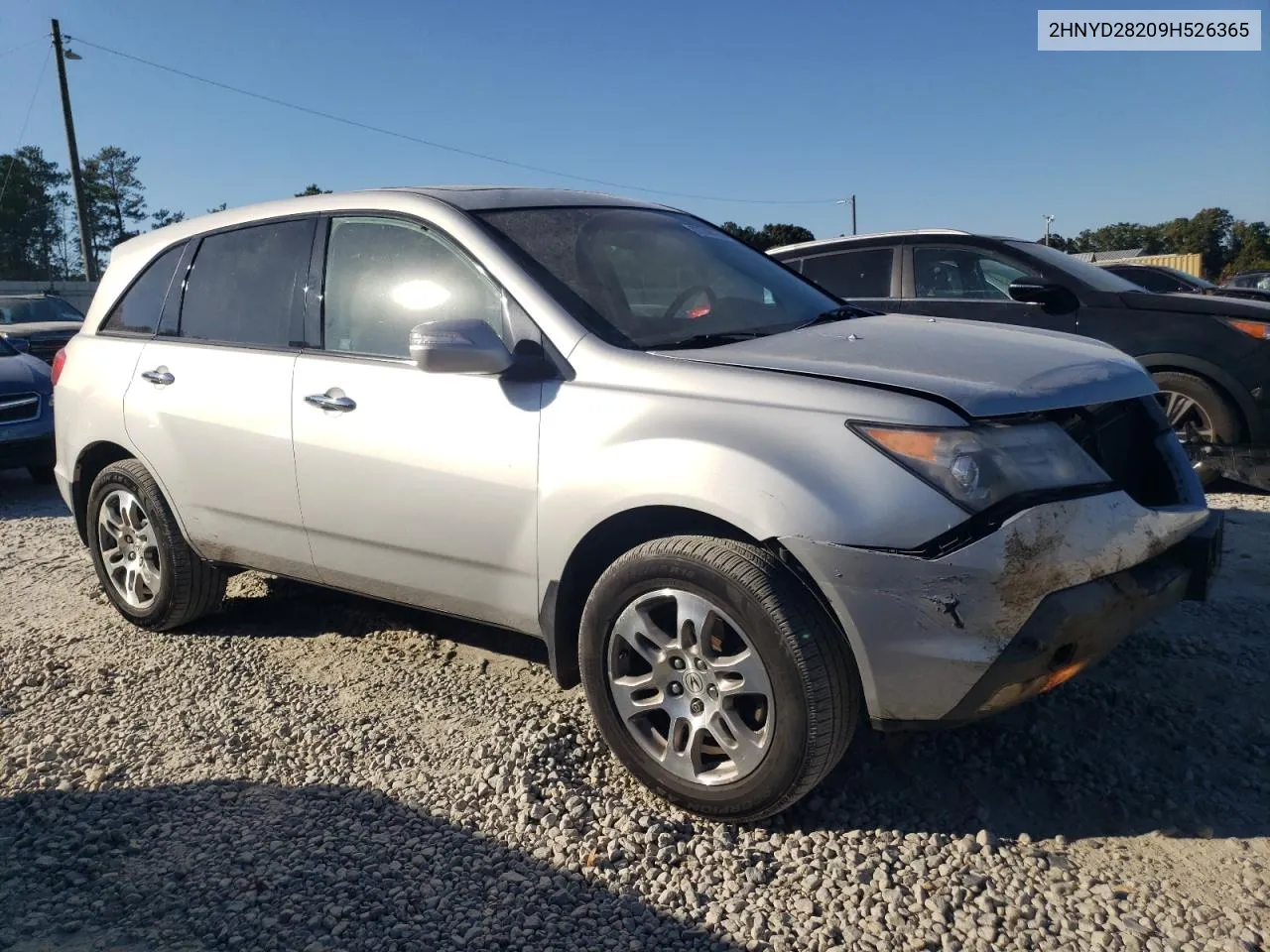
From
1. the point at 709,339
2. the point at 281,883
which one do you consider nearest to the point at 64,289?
the point at 709,339

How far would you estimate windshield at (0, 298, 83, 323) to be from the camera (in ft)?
48.6

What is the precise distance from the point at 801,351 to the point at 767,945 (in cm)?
161

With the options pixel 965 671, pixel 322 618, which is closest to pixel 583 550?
pixel 965 671

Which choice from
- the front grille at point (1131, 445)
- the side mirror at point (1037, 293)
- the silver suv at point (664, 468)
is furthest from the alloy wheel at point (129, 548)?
the side mirror at point (1037, 293)

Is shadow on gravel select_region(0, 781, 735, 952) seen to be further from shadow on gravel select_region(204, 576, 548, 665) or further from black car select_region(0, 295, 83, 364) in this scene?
black car select_region(0, 295, 83, 364)

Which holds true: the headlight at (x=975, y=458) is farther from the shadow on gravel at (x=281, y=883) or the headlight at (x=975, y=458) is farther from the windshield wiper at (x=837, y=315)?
the shadow on gravel at (x=281, y=883)

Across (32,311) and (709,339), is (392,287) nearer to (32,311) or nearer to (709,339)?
(709,339)

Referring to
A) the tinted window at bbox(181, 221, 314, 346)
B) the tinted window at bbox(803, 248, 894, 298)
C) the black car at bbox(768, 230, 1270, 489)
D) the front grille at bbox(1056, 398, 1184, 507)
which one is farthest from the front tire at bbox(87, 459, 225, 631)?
the tinted window at bbox(803, 248, 894, 298)

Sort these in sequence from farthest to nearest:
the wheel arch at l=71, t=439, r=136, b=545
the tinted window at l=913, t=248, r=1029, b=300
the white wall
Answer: the white wall, the tinted window at l=913, t=248, r=1029, b=300, the wheel arch at l=71, t=439, r=136, b=545

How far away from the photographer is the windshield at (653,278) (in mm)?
3266

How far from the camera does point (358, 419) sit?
349 cm

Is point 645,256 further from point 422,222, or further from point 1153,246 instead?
point 1153,246

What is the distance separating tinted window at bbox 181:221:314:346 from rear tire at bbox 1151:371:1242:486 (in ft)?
17.0

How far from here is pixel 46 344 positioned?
12922 millimetres
